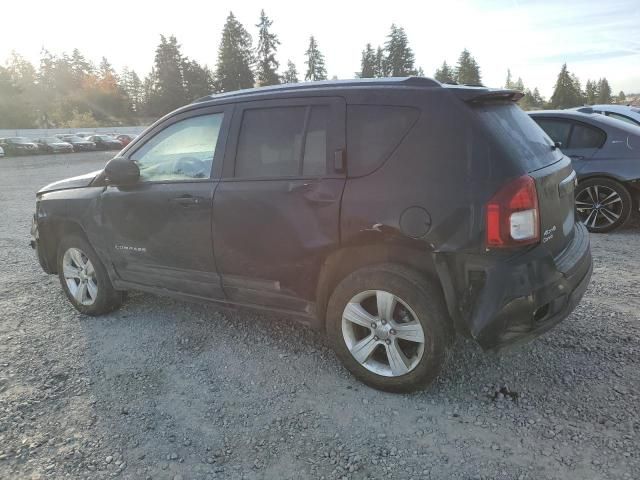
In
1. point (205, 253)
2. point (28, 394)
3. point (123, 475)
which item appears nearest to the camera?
point (123, 475)

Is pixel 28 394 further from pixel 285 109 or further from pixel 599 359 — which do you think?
pixel 599 359

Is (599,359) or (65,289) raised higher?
(65,289)

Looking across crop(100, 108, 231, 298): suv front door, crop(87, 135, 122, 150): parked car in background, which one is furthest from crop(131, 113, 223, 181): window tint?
crop(87, 135, 122, 150): parked car in background

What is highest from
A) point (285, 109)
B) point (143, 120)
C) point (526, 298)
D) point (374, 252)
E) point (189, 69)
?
point (189, 69)

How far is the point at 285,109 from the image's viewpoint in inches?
125

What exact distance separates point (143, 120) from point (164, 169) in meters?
79.9

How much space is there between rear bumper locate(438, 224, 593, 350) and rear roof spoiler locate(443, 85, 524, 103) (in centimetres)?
92

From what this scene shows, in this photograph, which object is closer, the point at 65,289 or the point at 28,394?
the point at 28,394

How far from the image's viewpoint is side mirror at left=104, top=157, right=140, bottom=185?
3.69m

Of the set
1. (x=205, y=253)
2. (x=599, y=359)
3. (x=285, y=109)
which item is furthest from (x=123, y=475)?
(x=599, y=359)

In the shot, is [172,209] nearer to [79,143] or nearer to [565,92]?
[79,143]

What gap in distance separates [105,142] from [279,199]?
144 ft

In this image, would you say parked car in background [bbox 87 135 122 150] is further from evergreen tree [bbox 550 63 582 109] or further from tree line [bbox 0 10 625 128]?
A: evergreen tree [bbox 550 63 582 109]

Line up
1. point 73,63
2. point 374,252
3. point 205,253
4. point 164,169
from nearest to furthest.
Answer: point 374,252 < point 205,253 < point 164,169 < point 73,63
